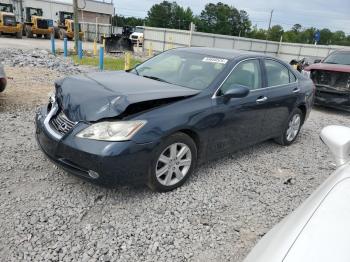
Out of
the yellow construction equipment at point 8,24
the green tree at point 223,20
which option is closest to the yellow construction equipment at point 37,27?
the yellow construction equipment at point 8,24

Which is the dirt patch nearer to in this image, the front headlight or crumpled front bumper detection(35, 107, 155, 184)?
crumpled front bumper detection(35, 107, 155, 184)

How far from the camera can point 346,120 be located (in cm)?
872

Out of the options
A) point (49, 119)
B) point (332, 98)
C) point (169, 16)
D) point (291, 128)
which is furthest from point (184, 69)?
point (169, 16)

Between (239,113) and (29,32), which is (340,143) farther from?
(29,32)

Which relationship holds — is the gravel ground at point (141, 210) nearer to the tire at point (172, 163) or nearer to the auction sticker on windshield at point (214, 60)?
the tire at point (172, 163)

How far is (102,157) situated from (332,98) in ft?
26.0

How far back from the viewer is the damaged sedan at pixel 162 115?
10.4 ft

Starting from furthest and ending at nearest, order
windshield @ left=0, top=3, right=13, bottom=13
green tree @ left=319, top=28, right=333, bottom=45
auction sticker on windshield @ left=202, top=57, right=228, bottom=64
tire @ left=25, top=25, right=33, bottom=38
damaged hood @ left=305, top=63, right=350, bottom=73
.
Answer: green tree @ left=319, top=28, right=333, bottom=45 → tire @ left=25, top=25, right=33, bottom=38 → windshield @ left=0, top=3, right=13, bottom=13 → damaged hood @ left=305, top=63, right=350, bottom=73 → auction sticker on windshield @ left=202, top=57, right=228, bottom=64

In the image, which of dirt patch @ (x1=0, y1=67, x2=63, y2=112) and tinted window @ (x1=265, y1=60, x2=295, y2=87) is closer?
tinted window @ (x1=265, y1=60, x2=295, y2=87)

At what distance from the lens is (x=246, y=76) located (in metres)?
4.59

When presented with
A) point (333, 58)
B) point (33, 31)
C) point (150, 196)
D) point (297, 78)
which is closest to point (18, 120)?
point (150, 196)

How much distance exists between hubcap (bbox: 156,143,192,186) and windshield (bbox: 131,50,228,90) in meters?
0.84

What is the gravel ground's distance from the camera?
2.85 m

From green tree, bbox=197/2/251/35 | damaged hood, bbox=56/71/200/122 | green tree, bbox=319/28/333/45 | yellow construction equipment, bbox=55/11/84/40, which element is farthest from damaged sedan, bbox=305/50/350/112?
green tree, bbox=197/2/251/35
